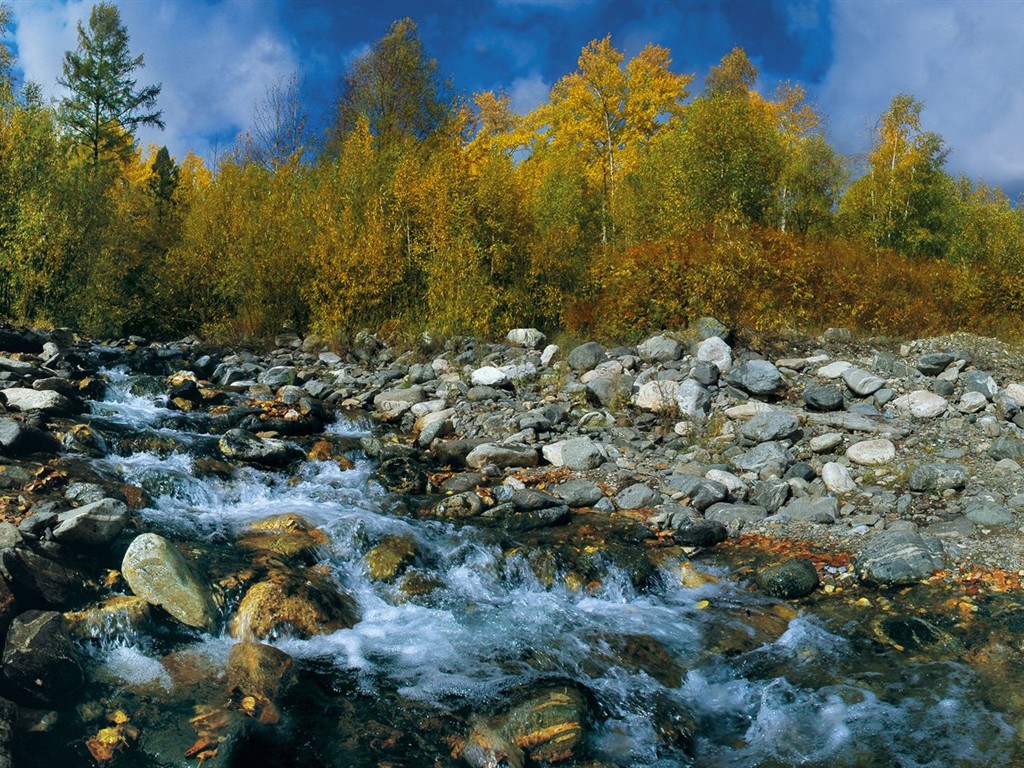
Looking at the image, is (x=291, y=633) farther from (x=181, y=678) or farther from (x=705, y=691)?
(x=705, y=691)

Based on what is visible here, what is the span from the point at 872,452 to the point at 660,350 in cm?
446

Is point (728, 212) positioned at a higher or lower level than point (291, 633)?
higher

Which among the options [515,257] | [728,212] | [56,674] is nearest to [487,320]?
[515,257]

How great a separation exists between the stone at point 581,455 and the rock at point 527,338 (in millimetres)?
5521

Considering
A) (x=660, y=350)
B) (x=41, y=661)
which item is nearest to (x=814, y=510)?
(x=660, y=350)

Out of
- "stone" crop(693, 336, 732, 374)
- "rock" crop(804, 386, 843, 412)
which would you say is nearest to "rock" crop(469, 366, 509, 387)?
"stone" crop(693, 336, 732, 374)

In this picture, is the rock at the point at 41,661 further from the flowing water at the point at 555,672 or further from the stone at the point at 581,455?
the stone at the point at 581,455

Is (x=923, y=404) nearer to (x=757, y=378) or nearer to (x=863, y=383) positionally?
(x=863, y=383)

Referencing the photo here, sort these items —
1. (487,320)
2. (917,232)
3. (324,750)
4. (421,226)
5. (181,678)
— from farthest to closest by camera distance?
(917,232) < (421,226) < (487,320) < (181,678) < (324,750)

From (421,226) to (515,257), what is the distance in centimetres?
239

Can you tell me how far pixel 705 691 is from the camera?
4926mm

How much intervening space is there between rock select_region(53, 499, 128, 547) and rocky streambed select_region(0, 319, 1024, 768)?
2cm

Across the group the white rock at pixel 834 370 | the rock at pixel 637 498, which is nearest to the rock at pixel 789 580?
the rock at pixel 637 498

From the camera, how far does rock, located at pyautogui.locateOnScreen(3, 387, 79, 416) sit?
29.9 feet
